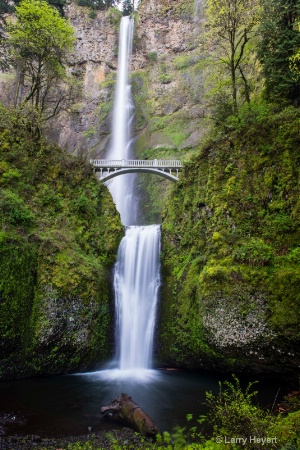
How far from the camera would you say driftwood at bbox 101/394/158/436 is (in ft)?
24.3

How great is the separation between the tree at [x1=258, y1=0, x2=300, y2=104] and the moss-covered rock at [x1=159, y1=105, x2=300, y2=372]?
1.61m

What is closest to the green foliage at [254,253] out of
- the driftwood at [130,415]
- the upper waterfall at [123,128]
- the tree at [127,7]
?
the driftwood at [130,415]

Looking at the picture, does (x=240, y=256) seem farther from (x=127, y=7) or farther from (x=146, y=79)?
(x=127, y=7)

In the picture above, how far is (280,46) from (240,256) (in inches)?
376

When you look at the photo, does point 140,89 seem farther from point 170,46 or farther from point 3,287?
point 3,287

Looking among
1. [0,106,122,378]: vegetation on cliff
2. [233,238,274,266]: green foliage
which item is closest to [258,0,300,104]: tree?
[233,238,274,266]: green foliage

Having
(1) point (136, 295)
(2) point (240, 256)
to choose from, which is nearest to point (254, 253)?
(2) point (240, 256)

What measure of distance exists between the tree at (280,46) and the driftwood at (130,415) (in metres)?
13.0

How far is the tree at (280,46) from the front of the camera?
13852mm

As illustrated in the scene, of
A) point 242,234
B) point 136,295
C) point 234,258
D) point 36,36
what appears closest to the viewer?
point 234,258

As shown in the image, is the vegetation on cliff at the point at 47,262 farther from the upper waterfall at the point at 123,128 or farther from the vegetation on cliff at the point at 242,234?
the upper waterfall at the point at 123,128

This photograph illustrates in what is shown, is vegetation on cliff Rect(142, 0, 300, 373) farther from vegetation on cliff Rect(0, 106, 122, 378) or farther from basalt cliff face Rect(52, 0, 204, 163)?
Result: basalt cliff face Rect(52, 0, 204, 163)

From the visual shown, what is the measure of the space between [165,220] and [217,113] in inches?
224

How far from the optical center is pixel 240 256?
1078 cm
